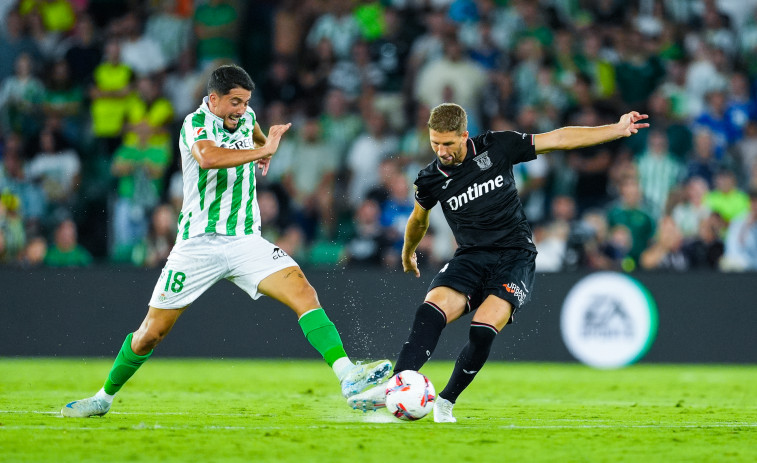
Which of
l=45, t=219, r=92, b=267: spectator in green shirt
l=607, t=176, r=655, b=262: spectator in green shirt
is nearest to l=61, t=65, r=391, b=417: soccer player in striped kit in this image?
l=45, t=219, r=92, b=267: spectator in green shirt

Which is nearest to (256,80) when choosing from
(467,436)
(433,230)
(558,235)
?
(433,230)

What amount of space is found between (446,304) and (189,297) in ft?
5.26

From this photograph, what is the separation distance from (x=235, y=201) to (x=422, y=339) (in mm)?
1481

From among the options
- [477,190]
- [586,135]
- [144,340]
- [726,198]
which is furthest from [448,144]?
[726,198]

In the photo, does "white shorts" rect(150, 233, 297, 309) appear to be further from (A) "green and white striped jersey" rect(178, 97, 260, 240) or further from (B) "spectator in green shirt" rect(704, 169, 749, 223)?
(B) "spectator in green shirt" rect(704, 169, 749, 223)

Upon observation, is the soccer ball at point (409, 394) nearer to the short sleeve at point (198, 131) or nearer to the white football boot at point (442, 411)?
the white football boot at point (442, 411)

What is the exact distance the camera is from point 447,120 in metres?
6.89

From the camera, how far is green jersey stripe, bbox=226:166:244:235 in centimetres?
716

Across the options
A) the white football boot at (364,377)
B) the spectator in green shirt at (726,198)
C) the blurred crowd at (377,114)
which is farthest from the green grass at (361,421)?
the spectator in green shirt at (726,198)

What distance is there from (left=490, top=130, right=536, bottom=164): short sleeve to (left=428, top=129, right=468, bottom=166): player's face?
314 mm

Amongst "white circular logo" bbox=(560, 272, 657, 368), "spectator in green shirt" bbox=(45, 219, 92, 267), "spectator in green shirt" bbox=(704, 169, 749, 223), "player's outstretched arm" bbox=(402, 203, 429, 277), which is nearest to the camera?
"player's outstretched arm" bbox=(402, 203, 429, 277)

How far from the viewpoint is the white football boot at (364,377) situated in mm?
6699

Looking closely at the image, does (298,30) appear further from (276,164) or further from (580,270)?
(580,270)

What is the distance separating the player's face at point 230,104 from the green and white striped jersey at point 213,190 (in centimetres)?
5
